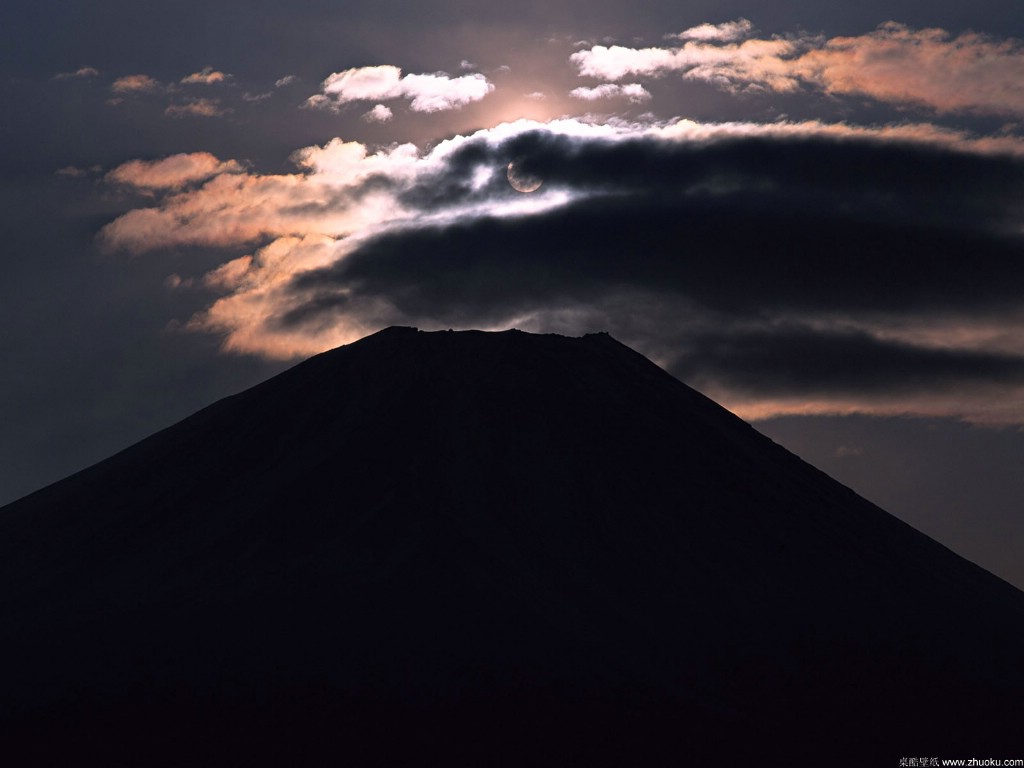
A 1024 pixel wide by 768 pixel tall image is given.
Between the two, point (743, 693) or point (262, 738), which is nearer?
point (262, 738)

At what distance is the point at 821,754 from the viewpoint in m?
76.5

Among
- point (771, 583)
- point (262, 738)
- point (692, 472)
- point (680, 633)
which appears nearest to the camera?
point (262, 738)

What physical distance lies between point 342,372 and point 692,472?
3050 cm

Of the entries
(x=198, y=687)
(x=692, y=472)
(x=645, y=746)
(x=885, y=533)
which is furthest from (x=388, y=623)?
(x=885, y=533)

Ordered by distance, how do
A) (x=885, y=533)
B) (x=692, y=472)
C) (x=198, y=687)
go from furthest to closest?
(x=885, y=533)
(x=692, y=472)
(x=198, y=687)

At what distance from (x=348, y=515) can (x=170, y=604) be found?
1477cm

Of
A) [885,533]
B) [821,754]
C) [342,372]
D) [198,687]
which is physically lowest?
[821,754]

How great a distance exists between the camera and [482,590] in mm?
85312

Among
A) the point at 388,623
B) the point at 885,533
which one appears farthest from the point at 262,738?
the point at 885,533

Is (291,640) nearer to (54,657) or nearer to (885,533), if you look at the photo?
(54,657)

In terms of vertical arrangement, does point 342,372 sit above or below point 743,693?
above

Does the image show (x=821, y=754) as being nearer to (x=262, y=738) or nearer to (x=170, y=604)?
(x=262, y=738)

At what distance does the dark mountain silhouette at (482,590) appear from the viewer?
74.9 m

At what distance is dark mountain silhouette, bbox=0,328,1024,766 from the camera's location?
2948 inches
